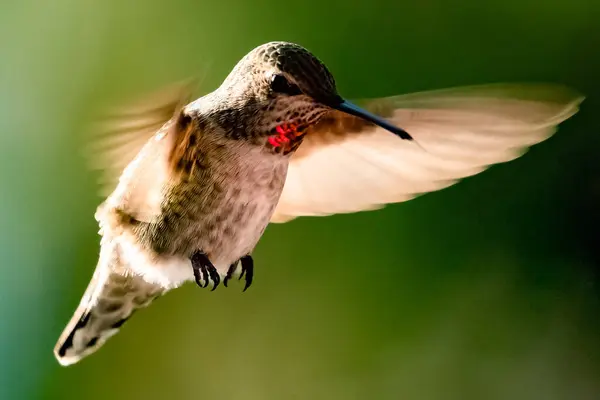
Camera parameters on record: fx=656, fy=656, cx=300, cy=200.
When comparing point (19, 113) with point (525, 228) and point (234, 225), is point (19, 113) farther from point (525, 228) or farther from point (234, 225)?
point (525, 228)

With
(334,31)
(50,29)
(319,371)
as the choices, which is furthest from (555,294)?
(50,29)

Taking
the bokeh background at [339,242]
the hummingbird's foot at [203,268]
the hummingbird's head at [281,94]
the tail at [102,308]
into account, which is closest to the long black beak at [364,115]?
the hummingbird's head at [281,94]

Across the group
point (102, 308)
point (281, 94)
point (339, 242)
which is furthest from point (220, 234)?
point (339, 242)

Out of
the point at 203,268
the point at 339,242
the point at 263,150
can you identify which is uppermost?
the point at 263,150

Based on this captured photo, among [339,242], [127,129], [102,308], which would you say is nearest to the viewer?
[127,129]

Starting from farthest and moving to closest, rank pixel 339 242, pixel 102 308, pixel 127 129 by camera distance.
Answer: pixel 339 242 < pixel 102 308 < pixel 127 129

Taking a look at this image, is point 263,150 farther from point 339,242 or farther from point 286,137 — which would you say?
point 339,242

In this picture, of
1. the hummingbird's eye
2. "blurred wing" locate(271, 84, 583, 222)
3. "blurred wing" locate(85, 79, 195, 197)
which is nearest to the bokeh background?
"blurred wing" locate(271, 84, 583, 222)

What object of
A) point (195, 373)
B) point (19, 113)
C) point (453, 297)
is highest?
point (19, 113)
